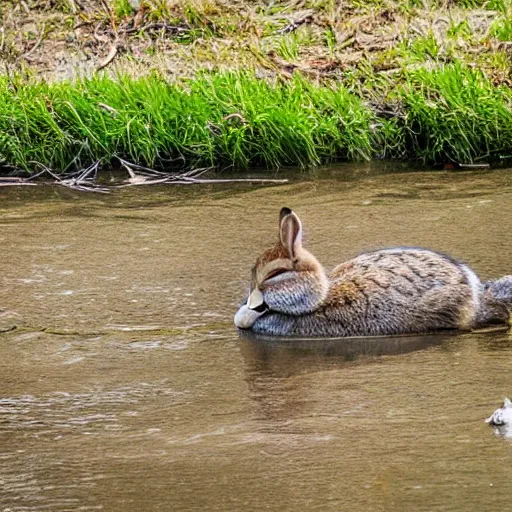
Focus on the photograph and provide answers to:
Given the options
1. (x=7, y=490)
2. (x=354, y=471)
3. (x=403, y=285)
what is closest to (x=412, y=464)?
(x=354, y=471)

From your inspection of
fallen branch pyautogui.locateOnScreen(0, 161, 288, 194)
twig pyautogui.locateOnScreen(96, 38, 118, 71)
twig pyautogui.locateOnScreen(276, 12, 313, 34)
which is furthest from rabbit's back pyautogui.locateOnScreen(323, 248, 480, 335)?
twig pyautogui.locateOnScreen(276, 12, 313, 34)

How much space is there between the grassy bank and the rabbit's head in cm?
361

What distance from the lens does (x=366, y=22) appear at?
11648mm

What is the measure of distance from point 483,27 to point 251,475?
7.74m

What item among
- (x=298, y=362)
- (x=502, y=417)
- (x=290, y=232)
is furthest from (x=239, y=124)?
(x=502, y=417)

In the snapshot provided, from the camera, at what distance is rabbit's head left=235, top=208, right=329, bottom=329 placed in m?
6.33

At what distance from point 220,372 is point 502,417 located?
1.44 m

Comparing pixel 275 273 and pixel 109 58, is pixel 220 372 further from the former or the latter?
pixel 109 58

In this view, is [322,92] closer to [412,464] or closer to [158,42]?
[158,42]

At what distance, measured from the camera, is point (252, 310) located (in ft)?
20.7

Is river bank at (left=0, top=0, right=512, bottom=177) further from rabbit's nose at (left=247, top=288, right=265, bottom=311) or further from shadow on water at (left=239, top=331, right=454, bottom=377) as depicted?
shadow on water at (left=239, top=331, right=454, bottom=377)

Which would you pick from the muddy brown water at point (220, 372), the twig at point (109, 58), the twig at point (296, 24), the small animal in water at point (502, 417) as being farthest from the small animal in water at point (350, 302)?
the twig at point (296, 24)

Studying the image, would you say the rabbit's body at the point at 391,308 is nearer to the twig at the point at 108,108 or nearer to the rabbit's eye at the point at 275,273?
the rabbit's eye at the point at 275,273

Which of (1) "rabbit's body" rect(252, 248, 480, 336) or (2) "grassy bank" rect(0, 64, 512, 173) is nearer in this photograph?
(1) "rabbit's body" rect(252, 248, 480, 336)
